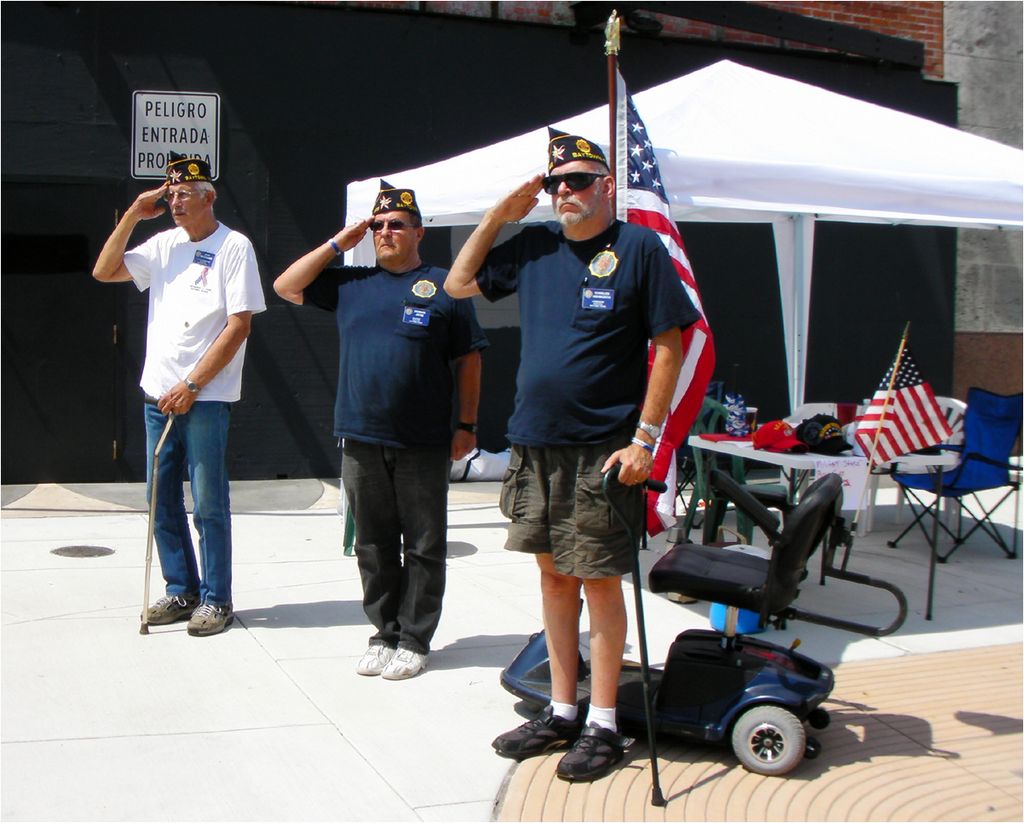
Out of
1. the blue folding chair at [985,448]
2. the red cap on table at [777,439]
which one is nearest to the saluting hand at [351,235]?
the red cap on table at [777,439]

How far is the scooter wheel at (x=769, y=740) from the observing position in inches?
155

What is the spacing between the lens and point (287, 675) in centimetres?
491

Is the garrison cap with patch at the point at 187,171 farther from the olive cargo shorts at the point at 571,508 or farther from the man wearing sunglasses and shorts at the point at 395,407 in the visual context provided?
the olive cargo shorts at the point at 571,508

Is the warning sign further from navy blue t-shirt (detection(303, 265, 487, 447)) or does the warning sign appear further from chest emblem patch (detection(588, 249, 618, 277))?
chest emblem patch (detection(588, 249, 618, 277))

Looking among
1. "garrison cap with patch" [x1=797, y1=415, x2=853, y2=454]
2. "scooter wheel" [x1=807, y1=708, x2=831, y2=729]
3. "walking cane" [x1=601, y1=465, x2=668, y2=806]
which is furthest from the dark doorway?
"scooter wheel" [x1=807, y1=708, x2=831, y2=729]

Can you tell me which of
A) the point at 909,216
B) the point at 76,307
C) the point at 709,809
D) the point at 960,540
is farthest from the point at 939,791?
the point at 76,307

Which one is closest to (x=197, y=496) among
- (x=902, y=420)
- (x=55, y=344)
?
(x=902, y=420)

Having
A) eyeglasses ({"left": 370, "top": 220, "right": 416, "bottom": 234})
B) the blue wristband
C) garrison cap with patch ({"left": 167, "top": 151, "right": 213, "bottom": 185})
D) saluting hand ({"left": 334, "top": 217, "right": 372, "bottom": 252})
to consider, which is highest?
garrison cap with patch ({"left": 167, "top": 151, "right": 213, "bottom": 185})

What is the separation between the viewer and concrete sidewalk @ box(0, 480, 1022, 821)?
376 cm

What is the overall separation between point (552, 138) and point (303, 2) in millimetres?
6744

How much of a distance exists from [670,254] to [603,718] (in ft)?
7.78

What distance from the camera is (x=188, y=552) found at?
5.59 metres

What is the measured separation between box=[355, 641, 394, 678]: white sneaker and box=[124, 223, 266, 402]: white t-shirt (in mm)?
1342

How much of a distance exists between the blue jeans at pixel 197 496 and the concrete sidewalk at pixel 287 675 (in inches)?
10.9
